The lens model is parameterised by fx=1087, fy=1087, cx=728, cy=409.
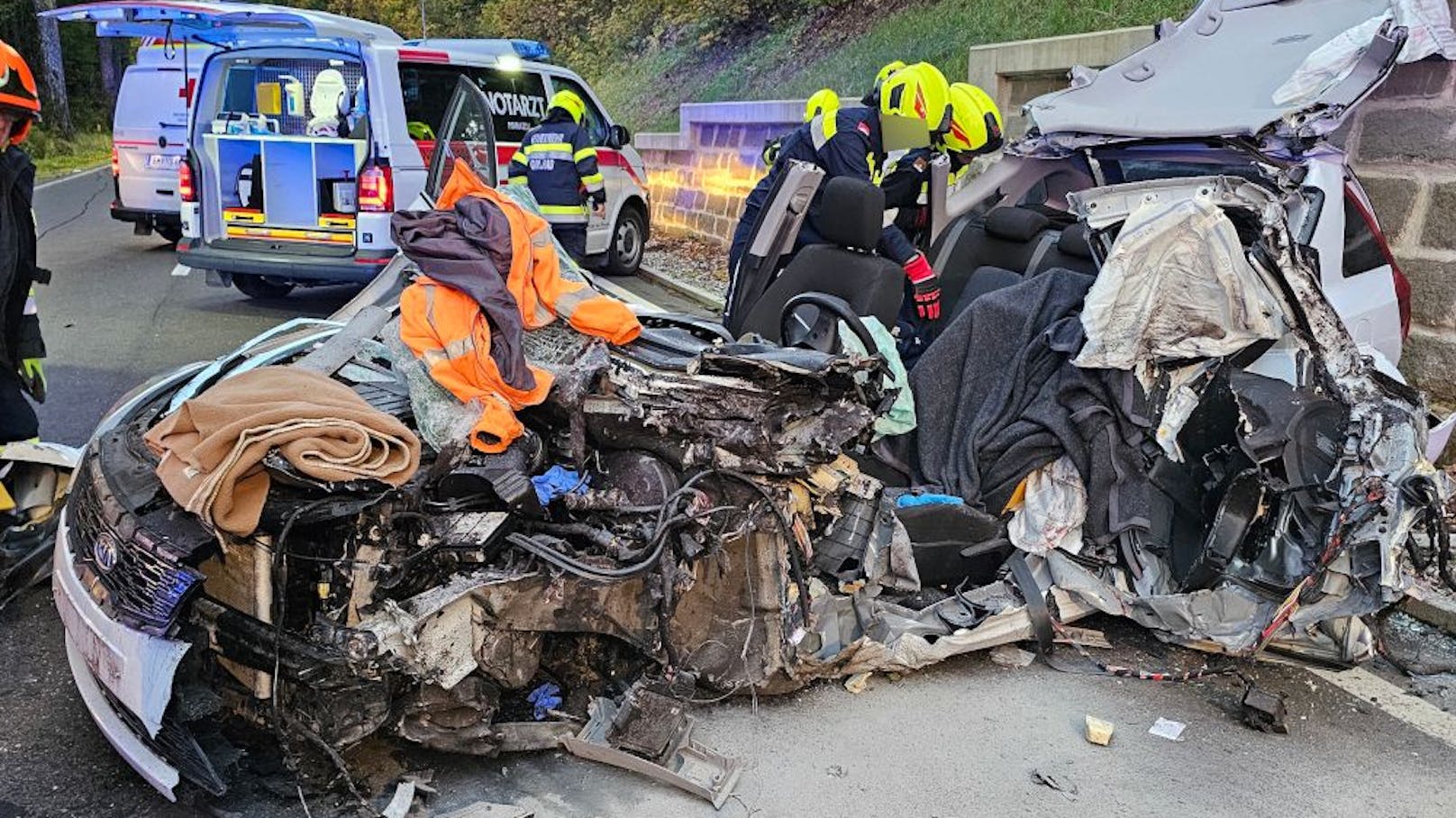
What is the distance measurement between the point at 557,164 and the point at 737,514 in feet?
21.3

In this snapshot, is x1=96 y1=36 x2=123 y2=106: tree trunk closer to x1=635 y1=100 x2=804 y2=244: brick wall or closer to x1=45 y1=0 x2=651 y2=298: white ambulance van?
x1=635 y1=100 x2=804 y2=244: brick wall

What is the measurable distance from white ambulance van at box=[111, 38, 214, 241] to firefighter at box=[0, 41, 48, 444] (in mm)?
6909

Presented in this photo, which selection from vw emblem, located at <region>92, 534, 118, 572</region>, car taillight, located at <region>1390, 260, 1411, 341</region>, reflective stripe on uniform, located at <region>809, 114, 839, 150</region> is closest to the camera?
vw emblem, located at <region>92, 534, 118, 572</region>

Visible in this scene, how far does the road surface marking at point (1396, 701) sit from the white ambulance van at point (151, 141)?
10.5 metres

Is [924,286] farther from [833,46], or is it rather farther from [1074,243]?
[833,46]

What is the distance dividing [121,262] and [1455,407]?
11.6 m

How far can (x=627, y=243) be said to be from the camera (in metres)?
11.4

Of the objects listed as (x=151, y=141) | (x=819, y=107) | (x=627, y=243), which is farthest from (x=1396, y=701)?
(x=151, y=141)

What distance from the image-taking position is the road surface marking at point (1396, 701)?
3398 millimetres

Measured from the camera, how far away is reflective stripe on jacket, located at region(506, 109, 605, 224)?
8906 millimetres

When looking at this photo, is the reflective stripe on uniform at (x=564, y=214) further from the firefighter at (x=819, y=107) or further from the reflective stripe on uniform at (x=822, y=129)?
the reflective stripe on uniform at (x=822, y=129)

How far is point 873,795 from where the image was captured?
2969mm

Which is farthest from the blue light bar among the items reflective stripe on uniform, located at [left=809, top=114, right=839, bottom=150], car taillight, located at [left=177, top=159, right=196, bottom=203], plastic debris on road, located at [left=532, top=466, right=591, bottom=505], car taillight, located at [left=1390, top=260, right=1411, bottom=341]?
plastic debris on road, located at [left=532, top=466, right=591, bottom=505]

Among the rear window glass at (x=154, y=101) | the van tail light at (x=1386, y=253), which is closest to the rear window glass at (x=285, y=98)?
the rear window glass at (x=154, y=101)
